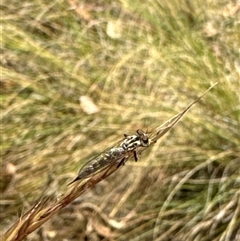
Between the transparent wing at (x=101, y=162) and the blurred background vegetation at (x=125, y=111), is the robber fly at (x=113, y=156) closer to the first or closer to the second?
the transparent wing at (x=101, y=162)

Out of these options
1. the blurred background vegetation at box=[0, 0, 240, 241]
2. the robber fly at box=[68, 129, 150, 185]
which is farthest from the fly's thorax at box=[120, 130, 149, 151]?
the blurred background vegetation at box=[0, 0, 240, 241]

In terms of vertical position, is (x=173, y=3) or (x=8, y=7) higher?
(x=8, y=7)

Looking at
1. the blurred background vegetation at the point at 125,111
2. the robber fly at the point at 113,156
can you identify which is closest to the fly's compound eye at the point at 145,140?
the robber fly at the point at 113,156

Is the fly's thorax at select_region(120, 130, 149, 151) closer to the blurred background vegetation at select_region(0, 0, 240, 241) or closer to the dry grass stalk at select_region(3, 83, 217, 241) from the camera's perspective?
the dry grass stalk at select_region(3, 83, 217, 241)

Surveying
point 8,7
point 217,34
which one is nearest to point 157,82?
point 217,34

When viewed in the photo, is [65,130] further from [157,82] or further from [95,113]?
[157,82]
